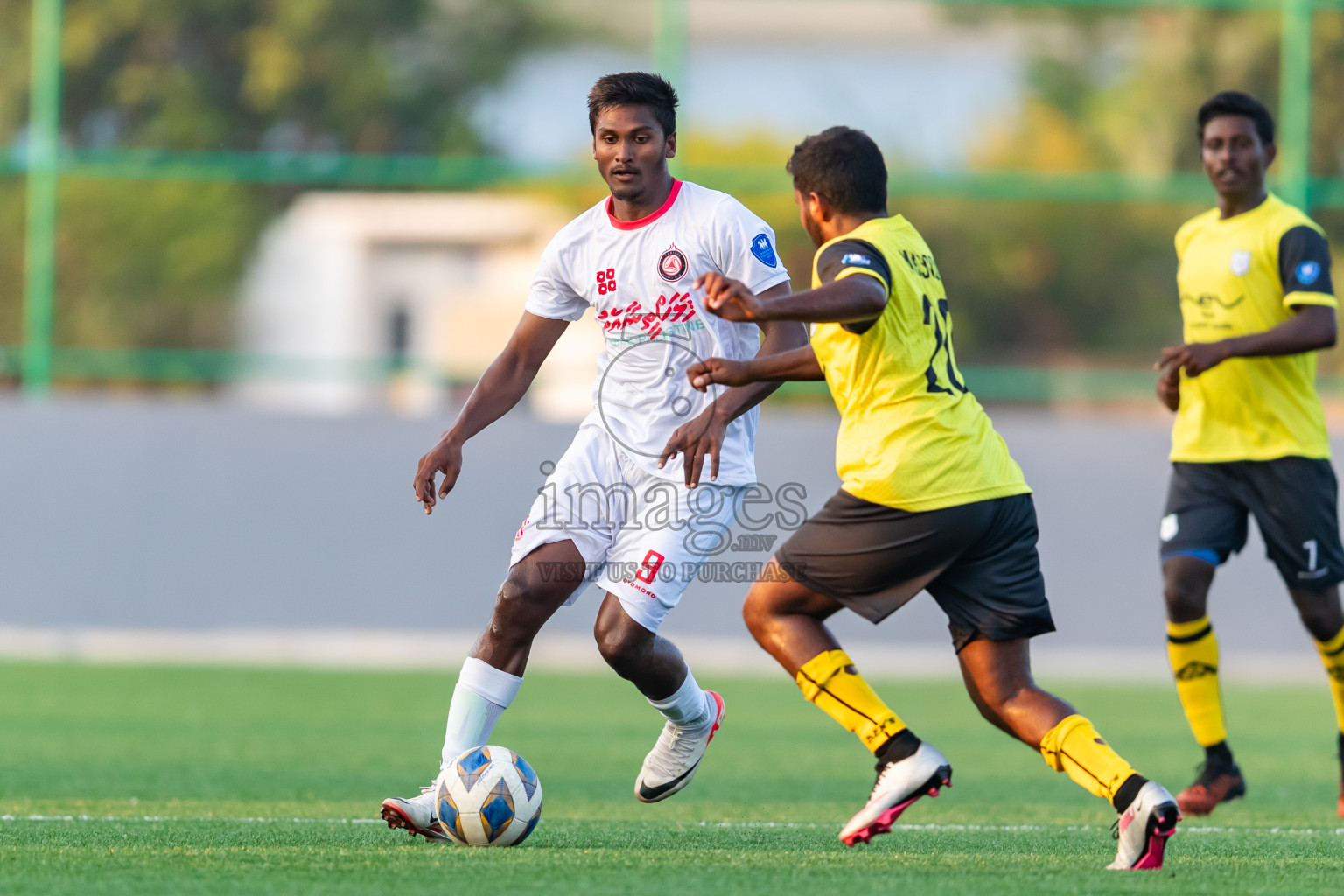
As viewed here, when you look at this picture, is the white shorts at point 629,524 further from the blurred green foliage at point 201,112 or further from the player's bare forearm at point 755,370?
the blurred green foliage at point 201,112

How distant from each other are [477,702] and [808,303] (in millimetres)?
1682

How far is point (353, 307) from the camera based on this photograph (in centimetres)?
1391

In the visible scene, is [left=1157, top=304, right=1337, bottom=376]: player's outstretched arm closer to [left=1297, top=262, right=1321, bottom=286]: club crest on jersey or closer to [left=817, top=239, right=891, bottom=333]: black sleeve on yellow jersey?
[left=1297, top=262, right=1321, bottom=286]: club crest on jersey

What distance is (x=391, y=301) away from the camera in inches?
539

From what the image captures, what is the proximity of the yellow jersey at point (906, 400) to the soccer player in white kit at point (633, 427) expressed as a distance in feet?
1.52

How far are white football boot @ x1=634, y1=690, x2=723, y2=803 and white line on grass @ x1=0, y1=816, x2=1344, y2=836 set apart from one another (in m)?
0.16

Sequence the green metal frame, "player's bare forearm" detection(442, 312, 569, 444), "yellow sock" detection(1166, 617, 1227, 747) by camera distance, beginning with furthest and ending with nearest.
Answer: the green metal frame
"yellow sock" detection(1166, 617, 1227, 747)
"player's bare forearm" detection(442, 312, 569, 444)

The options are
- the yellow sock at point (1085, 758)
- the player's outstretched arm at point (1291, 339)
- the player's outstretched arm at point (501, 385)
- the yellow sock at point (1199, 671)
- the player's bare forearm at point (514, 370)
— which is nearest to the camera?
the yellow sock at point (1085, 758)

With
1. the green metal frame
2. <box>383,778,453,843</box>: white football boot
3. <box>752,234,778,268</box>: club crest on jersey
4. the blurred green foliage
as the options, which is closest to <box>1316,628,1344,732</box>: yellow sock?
<box>752,234,778,268</box>: club crest on jersey

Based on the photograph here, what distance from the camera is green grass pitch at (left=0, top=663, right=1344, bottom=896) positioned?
4.00 m

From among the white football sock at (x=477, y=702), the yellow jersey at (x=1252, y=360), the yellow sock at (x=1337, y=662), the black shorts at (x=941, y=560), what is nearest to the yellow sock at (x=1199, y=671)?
the yellow sock at (x=1337, y=662)

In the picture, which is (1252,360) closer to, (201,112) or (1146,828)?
(1146,828)

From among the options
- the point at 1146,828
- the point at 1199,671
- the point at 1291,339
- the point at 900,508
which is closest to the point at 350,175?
the point at 1199,671

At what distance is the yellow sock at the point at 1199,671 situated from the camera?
19.8 feet
